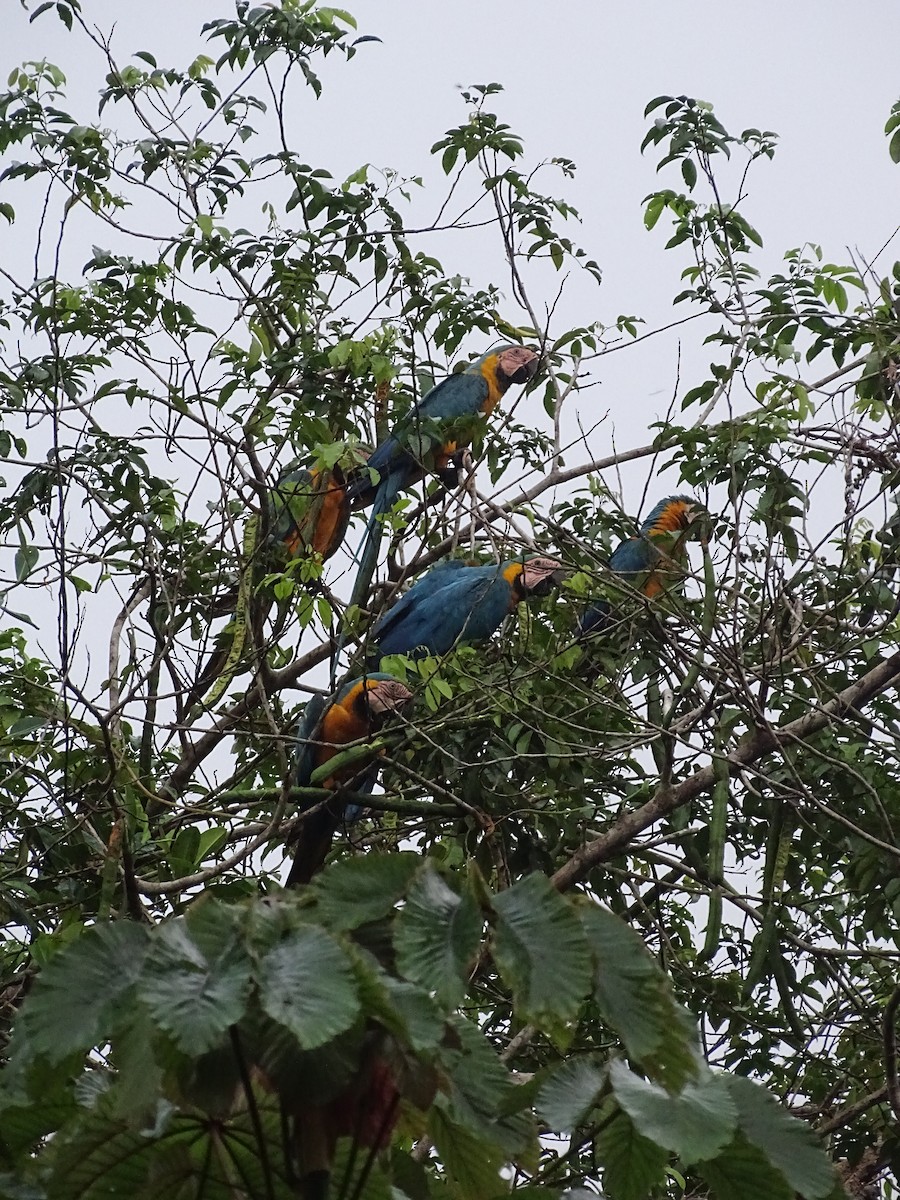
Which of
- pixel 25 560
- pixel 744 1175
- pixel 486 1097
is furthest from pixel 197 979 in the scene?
pixel 25 560

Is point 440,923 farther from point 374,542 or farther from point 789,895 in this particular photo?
point 374,542

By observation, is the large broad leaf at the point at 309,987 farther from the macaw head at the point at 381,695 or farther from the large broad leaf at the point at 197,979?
the macaw head at the point at 381,695

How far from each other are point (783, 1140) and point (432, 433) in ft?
7.24

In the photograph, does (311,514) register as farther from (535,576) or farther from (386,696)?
(386,696)

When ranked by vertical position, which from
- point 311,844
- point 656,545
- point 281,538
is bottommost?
point 311,844

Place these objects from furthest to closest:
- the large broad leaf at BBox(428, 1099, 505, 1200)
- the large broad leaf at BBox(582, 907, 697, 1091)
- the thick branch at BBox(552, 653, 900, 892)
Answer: the thick branch at BBox(552, 653, 900, 892) → the large broad leaf at BBox(428, 1099, 505, 1200) → the large broad leaf at BBox(582, 907, 697, 1091)

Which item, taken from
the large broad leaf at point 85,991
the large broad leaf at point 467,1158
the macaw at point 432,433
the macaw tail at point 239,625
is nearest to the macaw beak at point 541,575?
the macaw at point 432,433

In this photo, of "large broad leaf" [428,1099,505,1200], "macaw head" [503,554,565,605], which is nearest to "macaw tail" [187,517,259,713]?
"macaw head" [503,554,565,605]

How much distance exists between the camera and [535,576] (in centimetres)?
381

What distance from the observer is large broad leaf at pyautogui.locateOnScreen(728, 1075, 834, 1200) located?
1.05m

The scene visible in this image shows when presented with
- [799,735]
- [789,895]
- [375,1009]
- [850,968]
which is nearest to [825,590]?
[799,735]

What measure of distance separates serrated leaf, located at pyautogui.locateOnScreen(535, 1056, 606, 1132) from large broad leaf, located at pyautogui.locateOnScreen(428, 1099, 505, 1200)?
0.28 feet

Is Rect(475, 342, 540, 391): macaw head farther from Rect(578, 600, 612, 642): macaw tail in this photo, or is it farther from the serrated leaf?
the serrated leaf

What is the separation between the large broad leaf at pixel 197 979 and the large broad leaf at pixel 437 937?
128 millimetres
